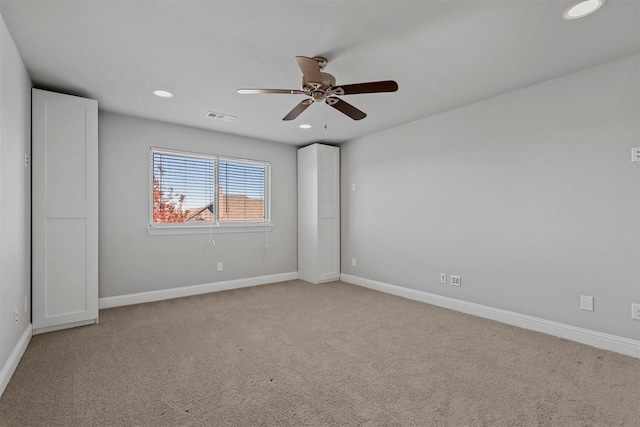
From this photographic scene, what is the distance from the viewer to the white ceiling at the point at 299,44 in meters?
2.03

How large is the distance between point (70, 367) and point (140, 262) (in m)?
1.95

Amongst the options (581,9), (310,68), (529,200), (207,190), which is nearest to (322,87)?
(310,68)

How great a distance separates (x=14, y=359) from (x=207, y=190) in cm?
290

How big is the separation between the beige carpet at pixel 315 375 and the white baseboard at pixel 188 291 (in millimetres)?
479

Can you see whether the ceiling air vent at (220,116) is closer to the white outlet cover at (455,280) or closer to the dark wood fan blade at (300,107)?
the dark wood fan blade at (300,107)

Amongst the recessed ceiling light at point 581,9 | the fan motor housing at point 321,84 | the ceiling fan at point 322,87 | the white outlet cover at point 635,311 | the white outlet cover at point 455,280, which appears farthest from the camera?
the white outlet cover at point 455,280

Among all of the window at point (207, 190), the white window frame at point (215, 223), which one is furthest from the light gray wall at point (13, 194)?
the window at point (207, 190)

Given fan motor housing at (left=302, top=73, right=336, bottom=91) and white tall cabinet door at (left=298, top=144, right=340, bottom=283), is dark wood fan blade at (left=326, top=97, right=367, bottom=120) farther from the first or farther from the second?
white tall cabinet door at (left=298, top=144, right=340, bottom=283)

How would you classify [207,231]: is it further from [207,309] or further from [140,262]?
[207,309]

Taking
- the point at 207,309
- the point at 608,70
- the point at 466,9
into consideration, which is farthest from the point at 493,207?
the point at 207,309

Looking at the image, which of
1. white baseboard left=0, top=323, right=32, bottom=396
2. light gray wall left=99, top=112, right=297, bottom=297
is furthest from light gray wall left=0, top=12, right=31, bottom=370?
light gray wall left=99, top=112, right=297, bottom=297

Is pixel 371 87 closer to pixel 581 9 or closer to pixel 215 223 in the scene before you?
pixel 581 9

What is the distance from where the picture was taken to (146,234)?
4.28 meters

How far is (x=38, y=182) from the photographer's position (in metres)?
3.10
